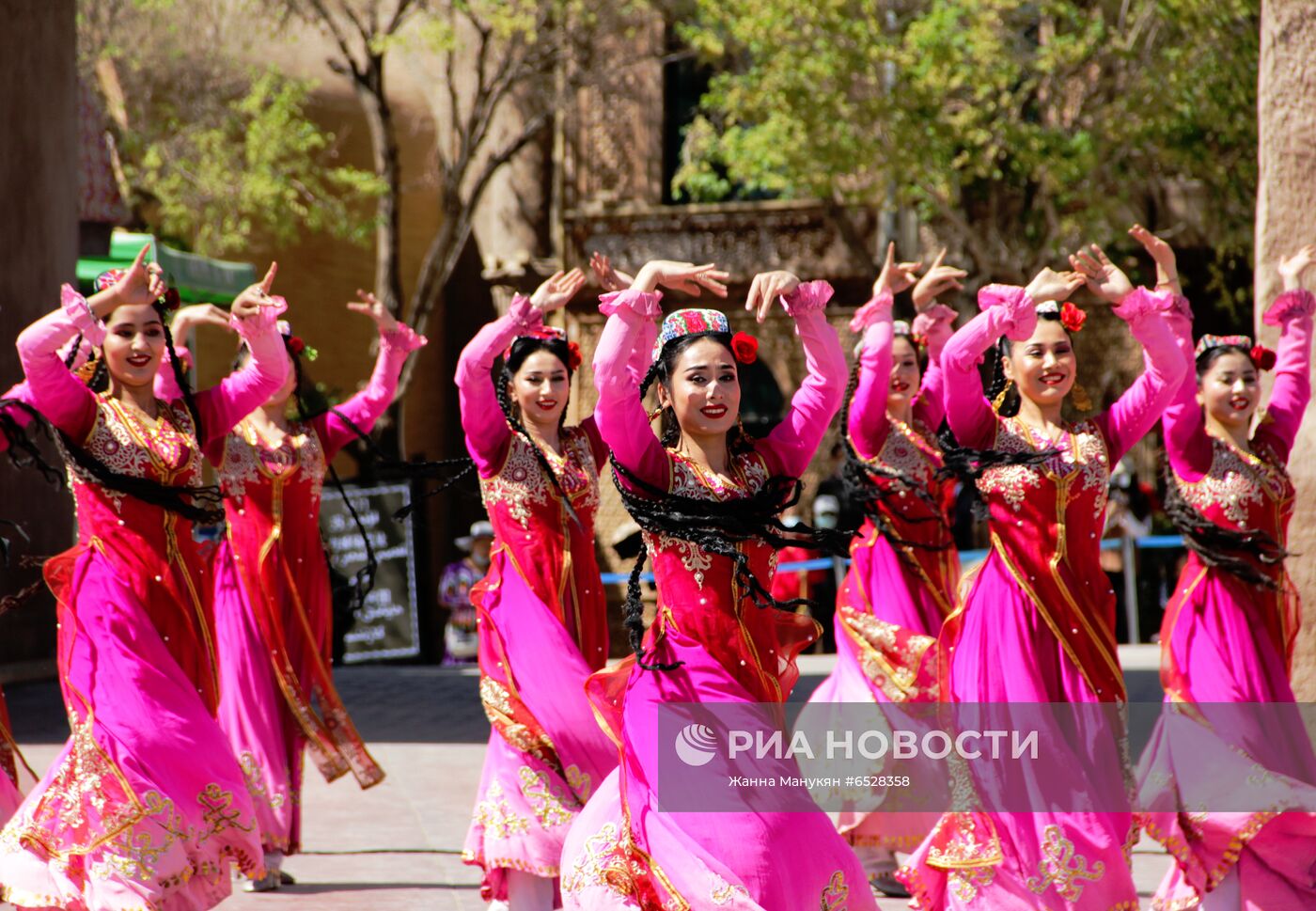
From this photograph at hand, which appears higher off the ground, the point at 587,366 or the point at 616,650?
the point at 587,366

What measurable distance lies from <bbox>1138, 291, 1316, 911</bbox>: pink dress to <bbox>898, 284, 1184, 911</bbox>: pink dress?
15.1 inches

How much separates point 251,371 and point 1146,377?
110 inches

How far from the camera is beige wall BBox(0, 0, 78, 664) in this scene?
1095 cm

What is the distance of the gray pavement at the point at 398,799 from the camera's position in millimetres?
6219

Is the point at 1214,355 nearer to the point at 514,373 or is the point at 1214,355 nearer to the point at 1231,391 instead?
the point at 1231,391

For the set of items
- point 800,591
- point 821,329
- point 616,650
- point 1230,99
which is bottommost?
point 616,650

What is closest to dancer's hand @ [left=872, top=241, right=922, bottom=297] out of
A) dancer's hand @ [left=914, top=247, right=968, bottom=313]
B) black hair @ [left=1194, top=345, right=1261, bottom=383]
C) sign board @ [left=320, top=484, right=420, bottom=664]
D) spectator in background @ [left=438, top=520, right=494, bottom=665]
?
dancer's hand @ [left=914, top=247, right=968, bottom=313]

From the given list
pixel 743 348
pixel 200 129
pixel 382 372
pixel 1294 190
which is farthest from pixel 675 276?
pixel 200 129

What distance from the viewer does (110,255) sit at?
14133mm

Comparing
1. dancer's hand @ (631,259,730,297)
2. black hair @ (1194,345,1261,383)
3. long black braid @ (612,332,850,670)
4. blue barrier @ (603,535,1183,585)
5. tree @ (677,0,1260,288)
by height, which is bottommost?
blue barrier @ (603,535,1183,585)

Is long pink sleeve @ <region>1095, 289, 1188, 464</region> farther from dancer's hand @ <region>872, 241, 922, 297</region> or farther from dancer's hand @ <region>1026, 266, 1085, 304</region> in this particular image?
dancer's hand @ <region>872, 241, 922, 297</region>

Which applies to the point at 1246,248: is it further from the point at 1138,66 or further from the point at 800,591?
the point at 800,591

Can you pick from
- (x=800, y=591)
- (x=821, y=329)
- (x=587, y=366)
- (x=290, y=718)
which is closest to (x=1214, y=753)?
(x=821, y=329)

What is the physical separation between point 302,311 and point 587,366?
14.8ft
